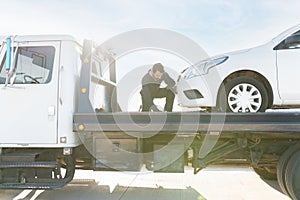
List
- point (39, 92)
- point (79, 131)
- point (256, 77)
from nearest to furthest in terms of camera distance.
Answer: point (79, 131)
point (39, 92)
point (256, 77)

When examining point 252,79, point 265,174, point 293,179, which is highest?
point 252,79

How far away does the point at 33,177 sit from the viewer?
3652mm

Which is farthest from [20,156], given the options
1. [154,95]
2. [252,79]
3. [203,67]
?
[252,79]

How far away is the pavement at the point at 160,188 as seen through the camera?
4.31 metres

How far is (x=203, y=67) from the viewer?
13.5ft

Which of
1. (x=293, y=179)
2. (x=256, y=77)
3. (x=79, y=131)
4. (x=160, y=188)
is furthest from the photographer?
(x=160, y=188)

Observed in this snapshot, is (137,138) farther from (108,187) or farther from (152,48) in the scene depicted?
(108,187)

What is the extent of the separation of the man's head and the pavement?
1298 mm

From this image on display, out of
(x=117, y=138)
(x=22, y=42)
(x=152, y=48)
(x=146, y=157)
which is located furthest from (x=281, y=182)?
(x=22, y=42)

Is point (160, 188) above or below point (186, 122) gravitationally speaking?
below

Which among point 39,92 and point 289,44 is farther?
point 289,44

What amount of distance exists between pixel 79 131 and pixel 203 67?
6.11 ft

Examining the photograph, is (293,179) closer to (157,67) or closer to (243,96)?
(243,96)

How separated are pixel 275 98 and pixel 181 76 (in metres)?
1.29
